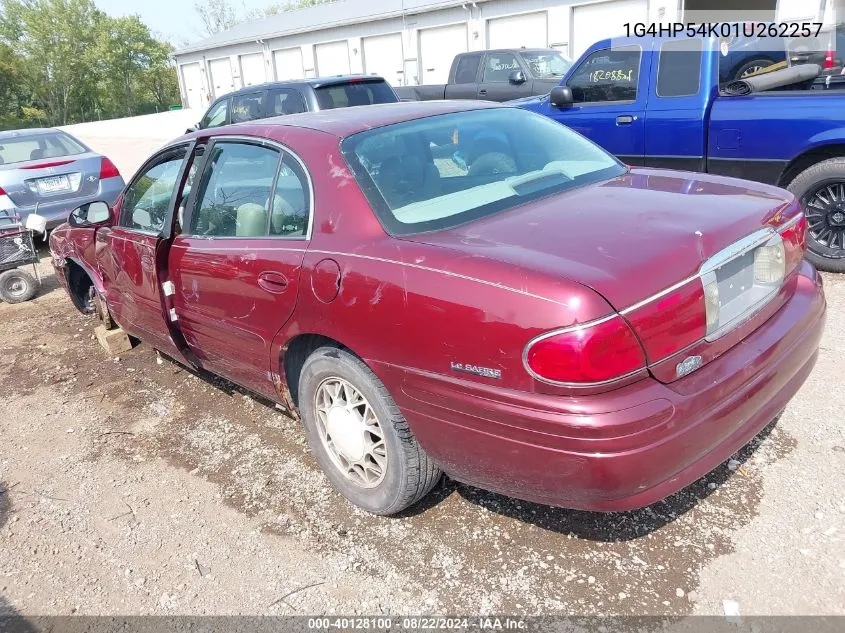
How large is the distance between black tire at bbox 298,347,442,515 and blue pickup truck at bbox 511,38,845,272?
14.0 ft

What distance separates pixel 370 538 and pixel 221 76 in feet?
121

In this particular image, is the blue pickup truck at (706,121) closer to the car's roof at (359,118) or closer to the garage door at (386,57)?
the car's roof at (359,118)

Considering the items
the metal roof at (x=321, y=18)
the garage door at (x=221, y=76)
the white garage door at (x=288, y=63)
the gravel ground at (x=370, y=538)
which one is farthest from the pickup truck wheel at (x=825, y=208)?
the garage door at (x=221, y=76)

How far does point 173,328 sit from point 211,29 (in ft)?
237

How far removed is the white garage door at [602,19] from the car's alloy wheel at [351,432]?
18.2 m

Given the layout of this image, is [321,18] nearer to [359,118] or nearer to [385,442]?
[359,118]

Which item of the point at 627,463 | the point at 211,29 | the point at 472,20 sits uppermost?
the point at 211,29

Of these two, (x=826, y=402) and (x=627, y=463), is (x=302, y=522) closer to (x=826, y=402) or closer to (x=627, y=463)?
(x=627, y=463)

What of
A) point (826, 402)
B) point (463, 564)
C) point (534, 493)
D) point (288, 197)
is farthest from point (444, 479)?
point (826, 402)

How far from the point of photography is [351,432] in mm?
2891

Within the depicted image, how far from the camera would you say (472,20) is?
22.3 m

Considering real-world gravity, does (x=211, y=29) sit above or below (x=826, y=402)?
above

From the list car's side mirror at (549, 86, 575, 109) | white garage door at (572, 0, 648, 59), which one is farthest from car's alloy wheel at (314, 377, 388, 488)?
white garage door at (572, 0, 648, 59)

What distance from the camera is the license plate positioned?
327 inches
